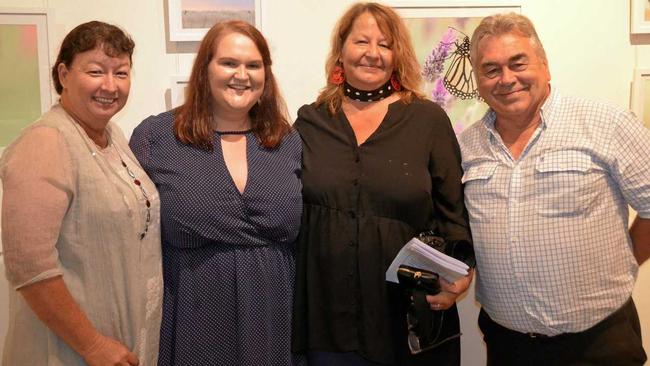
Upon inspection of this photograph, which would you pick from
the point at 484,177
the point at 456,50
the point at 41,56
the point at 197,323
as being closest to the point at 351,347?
the point at 197,323

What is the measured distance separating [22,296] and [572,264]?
1.65 m

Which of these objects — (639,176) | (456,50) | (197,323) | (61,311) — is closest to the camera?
(61,311)

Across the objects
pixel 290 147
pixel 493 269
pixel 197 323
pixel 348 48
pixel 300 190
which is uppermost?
pixel 348 48

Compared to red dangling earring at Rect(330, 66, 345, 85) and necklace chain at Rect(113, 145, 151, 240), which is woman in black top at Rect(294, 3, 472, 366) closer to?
red dangling earring at Rect(330, 66, 345, 85)

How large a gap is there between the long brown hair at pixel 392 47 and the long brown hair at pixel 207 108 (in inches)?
9.1

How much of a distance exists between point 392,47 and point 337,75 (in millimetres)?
247

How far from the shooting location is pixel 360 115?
214 centimetres

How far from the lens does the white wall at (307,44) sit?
2560 mm

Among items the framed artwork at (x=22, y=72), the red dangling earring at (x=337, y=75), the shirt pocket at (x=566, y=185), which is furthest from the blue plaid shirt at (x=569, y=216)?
the framed artwork at (x=22, y=72)

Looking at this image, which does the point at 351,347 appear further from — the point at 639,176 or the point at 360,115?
the point at 639,176

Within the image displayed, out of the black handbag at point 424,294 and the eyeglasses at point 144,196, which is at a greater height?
the eyeglasses at point 144,196

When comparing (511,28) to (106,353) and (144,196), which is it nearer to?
(144,196)

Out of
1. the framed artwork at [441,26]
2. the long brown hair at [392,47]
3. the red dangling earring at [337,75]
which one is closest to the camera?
the long brown hair at [392,47]

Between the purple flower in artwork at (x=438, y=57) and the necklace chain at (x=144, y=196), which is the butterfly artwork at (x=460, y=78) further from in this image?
the necklace chain at (x=144, y=196)
